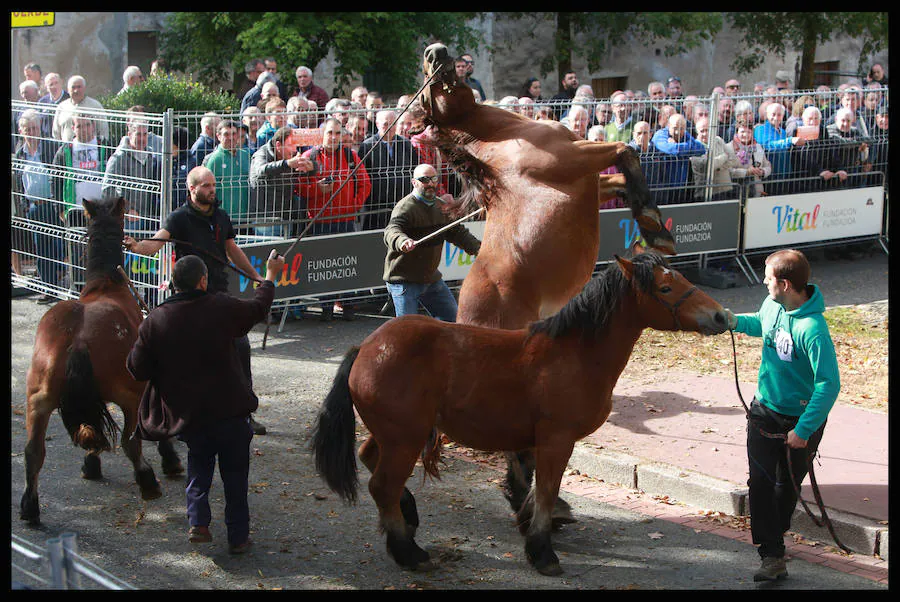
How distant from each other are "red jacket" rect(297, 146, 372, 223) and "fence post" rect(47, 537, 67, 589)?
765 cm

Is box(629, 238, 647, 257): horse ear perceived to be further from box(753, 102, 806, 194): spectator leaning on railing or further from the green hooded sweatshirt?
box(753, 102, 806, 194): spectator leaning on railing

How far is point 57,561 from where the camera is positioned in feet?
10.3

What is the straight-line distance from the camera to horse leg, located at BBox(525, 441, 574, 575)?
532cm

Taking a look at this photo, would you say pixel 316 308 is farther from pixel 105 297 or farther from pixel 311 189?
pixel 105 297

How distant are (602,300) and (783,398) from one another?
1.01 metres

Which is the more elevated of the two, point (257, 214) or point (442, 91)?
point (442, 91)

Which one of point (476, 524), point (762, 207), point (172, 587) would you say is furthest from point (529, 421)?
point (762, 207)

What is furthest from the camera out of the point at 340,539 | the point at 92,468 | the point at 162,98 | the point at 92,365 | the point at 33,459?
the point at 162,98

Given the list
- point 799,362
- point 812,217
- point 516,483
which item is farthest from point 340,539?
point 812,217

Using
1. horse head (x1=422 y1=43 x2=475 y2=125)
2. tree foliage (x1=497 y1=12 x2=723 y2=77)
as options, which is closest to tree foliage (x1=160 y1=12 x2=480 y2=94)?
tree foliage (x1=497 y1=12 x2=723 y2=77)

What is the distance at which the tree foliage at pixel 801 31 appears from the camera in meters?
23.2

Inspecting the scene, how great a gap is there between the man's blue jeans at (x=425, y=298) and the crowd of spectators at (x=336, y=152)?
1082 millimetres

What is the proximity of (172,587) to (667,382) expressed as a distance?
4944mm

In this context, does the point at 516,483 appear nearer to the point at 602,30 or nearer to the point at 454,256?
the point at 454,256
